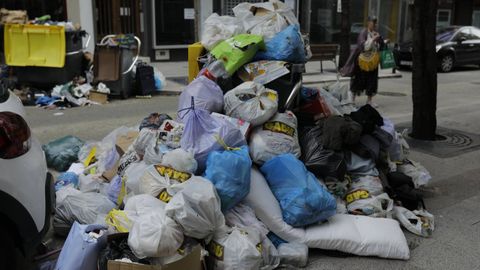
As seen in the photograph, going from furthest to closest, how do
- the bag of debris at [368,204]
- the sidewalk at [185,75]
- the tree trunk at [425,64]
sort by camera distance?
the sidewalk at [185,75] → the tree trunk at [425,64] → the bag of debris at [368,204]

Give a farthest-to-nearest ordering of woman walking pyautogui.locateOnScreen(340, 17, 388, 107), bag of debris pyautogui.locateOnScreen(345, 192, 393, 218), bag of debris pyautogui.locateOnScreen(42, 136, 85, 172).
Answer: woman walking pyautogui.locateOnScreen(340, 17, 388, 107) → bag of debris pyautogui.locateOnScreen(42, 136, 85, 172) → bag of debris pyautogui.locateOnScreen(345, 192, 393, 218)

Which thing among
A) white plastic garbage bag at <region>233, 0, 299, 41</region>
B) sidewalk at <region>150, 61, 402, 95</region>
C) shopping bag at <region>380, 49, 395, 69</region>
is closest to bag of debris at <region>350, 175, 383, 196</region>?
white plastic garbage bag at <region>233, 0, 299, 41</region>

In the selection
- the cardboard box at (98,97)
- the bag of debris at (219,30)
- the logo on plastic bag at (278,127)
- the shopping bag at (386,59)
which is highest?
the bag of debris at (219,30)

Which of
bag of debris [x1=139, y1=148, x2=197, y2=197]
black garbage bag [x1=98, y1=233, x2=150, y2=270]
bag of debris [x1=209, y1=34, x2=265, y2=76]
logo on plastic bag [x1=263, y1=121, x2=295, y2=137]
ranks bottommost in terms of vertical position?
black garbage bag [x1=98, y1=233, x2=150, y2=270]

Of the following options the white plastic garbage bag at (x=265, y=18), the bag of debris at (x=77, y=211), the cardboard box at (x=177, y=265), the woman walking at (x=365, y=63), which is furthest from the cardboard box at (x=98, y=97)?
the cardboard box at (x=177, y=265)

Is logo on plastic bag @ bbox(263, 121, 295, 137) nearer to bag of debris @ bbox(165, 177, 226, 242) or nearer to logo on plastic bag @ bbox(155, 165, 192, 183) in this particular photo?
logo on plastic bag @ bbox(155, 165, 192, 183)

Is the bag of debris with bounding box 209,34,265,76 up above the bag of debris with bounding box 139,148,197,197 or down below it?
above

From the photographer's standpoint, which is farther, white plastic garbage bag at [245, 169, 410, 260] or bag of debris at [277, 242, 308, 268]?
white plastic garbage bag at [245, 169, 410, 260]

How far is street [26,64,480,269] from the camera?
3.74 meters

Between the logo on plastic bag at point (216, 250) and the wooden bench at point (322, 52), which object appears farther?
the wooden bench at point (322, 52)

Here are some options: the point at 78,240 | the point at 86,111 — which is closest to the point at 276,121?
the point at 78,240

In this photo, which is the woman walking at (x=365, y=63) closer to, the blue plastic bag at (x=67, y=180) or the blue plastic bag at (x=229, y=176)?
the blue plastic bag at (x=67, y=180)

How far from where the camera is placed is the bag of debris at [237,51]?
4.80 m

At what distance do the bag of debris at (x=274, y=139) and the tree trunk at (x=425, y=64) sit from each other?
3.25m
